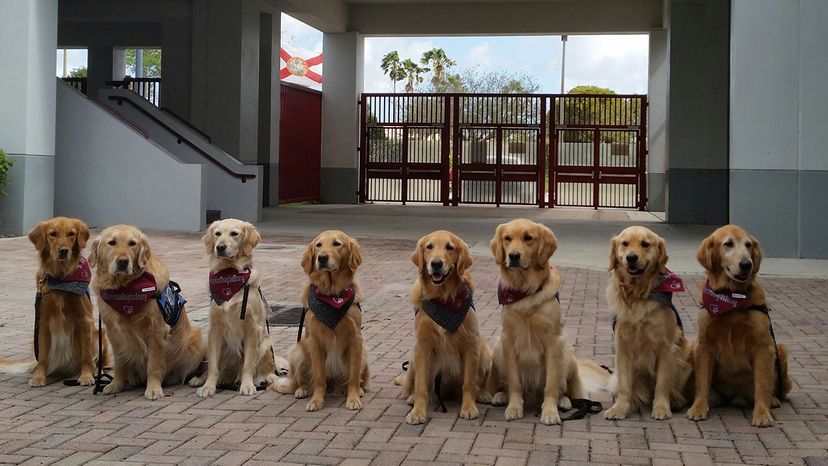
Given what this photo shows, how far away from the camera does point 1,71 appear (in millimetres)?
15680

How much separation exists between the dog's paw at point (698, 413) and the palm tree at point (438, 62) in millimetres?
60361

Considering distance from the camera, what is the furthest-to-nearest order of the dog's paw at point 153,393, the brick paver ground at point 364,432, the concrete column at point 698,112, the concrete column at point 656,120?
the concrete column at point 656,120 < the concrete column at point 698,112 < the dog's paw at point 153,393 < the brick paver ground at point 364,432

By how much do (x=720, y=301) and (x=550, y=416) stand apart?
1168 millimetres

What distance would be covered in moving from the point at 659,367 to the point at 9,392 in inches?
163

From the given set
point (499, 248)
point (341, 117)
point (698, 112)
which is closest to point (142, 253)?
point (499, 248)

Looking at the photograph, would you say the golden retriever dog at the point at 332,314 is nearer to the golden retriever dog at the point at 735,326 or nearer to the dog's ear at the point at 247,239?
the dog's ear at the point at 247,239

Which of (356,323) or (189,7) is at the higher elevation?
(189,7)

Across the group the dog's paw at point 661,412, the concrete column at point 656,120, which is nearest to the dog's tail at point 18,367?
the dog's paw at point 661,412

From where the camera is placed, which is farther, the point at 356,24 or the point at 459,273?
the point at 356,24

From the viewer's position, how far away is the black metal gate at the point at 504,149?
29.3 m

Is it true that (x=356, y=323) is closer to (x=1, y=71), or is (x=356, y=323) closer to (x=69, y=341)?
(x=69, y=341)

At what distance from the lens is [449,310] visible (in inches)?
215

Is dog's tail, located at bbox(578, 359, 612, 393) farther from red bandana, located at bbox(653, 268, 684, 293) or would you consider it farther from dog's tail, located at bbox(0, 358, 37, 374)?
dog's tail, located at bbox(0, 358, 37, 374)

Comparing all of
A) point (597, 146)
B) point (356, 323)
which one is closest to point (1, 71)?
point (356, 323)
